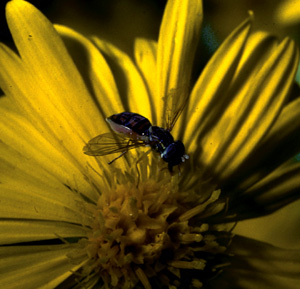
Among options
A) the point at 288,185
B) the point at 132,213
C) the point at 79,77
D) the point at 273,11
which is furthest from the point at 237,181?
the point at 273,11

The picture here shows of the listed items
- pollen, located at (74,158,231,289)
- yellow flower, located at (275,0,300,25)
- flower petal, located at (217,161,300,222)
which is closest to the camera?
pollen, located at (74,158,231,289)

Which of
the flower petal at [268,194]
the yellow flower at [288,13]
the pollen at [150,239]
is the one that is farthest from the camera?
the yellow flower at [288,13]

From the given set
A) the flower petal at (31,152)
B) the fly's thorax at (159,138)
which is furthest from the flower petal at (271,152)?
the flower petal at (31,152)

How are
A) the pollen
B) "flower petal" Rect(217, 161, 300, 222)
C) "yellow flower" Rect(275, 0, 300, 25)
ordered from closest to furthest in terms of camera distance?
the pollen → "flower petal" Rect(217, 161, 300, 222) → "yellow flower" Rect(275, 0, 300, 25)

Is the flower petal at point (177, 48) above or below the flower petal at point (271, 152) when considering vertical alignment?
above

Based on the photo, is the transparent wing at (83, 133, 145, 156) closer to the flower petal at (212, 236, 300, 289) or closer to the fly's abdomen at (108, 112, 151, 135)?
the fly's abdomen at (108, 112, 151, 135)

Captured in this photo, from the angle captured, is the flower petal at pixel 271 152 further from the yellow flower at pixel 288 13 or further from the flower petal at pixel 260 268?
the yellow flower at pixel 288 13

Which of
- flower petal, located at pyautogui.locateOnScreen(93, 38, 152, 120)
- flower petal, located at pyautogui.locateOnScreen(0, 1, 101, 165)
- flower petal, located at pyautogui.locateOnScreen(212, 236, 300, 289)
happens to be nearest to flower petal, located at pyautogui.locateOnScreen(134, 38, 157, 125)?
flower petal, located at pyautogui.locateOnScreen(93, 38, 152, 120)
